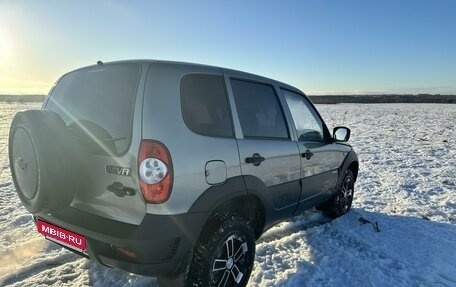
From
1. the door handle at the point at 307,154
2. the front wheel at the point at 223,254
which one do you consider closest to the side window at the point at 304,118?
the door handle at the point at 307,154

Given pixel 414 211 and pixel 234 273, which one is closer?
pixel 234 273

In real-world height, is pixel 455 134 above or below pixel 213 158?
below

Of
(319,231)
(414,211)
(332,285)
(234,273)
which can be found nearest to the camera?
(234,273)

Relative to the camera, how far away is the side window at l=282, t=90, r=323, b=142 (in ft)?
13.0

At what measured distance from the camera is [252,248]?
3.11 metres

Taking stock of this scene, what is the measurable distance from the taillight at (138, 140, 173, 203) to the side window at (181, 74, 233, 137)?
322 mm

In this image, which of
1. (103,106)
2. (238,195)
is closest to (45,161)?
(103,106)

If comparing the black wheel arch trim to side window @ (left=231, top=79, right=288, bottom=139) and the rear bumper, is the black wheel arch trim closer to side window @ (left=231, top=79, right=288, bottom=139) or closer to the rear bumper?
the rear bumper

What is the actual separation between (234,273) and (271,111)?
158 centimetres

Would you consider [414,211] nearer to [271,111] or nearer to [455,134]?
[271,111]

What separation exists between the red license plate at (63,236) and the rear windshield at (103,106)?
63cm

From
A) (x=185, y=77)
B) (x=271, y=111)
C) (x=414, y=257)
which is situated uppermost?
(x=185, y=77)

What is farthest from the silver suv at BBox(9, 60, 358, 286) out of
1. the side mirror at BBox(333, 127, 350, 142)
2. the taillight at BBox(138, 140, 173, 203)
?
the side mirror at BBox(333, 127, 350, 142)

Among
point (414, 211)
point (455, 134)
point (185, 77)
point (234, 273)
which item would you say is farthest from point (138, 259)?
point (455, 134)
